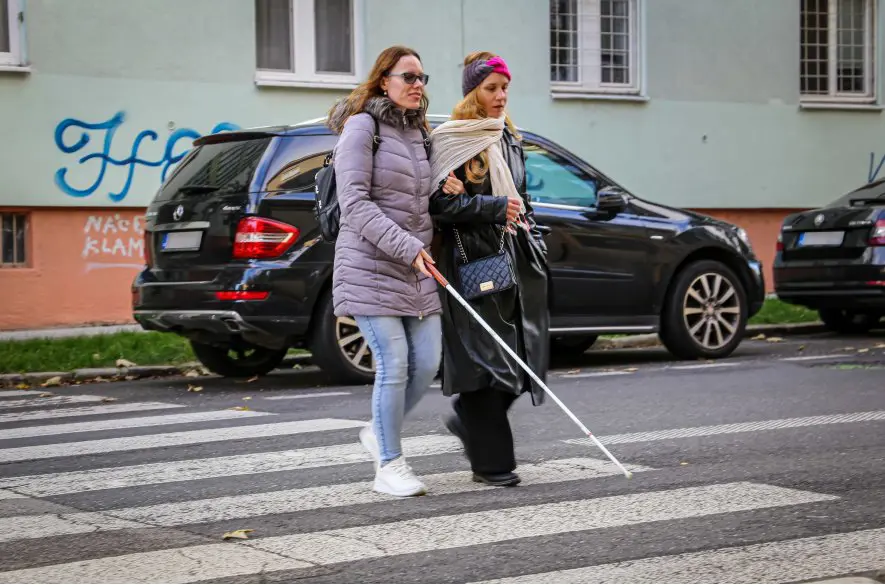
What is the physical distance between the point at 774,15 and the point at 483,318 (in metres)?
16.0

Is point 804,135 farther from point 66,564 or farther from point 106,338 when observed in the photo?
point 66,564

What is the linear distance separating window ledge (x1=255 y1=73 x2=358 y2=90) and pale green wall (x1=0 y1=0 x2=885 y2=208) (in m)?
0.11

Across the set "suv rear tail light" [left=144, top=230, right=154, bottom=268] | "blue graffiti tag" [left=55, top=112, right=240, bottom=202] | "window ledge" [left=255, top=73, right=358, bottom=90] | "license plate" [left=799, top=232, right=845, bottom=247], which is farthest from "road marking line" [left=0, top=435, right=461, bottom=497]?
"window ledge" [left=255, top=73, right=358, bottom=90]

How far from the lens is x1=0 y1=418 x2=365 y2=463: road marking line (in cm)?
802

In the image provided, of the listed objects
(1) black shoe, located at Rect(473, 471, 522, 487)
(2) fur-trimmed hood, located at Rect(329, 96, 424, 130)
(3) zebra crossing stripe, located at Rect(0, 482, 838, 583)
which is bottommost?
(3) zebra crossing stripe, located at Rect(0, 482, 838, 583)

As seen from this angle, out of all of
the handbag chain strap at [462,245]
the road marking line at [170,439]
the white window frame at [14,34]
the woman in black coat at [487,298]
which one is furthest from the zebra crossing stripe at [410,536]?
the white window frame at [14,34]

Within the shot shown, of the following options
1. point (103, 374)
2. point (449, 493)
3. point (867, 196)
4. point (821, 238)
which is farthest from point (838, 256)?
point (449, 493)

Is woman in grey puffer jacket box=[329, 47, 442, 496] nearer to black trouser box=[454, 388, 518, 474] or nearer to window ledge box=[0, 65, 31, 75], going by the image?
black trouser box=[454, 388, 518, 474]

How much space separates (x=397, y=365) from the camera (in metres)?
6.38

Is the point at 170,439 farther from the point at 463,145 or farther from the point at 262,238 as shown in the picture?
the point at 463,145

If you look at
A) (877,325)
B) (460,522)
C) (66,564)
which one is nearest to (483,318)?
(460,522)

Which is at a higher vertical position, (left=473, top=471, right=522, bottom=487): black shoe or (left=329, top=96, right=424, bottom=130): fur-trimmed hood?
(left=329, top=96, right=424, bottom=130): fur-trimmed hood

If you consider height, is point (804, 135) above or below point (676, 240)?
above

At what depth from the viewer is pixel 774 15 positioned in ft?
70.3
